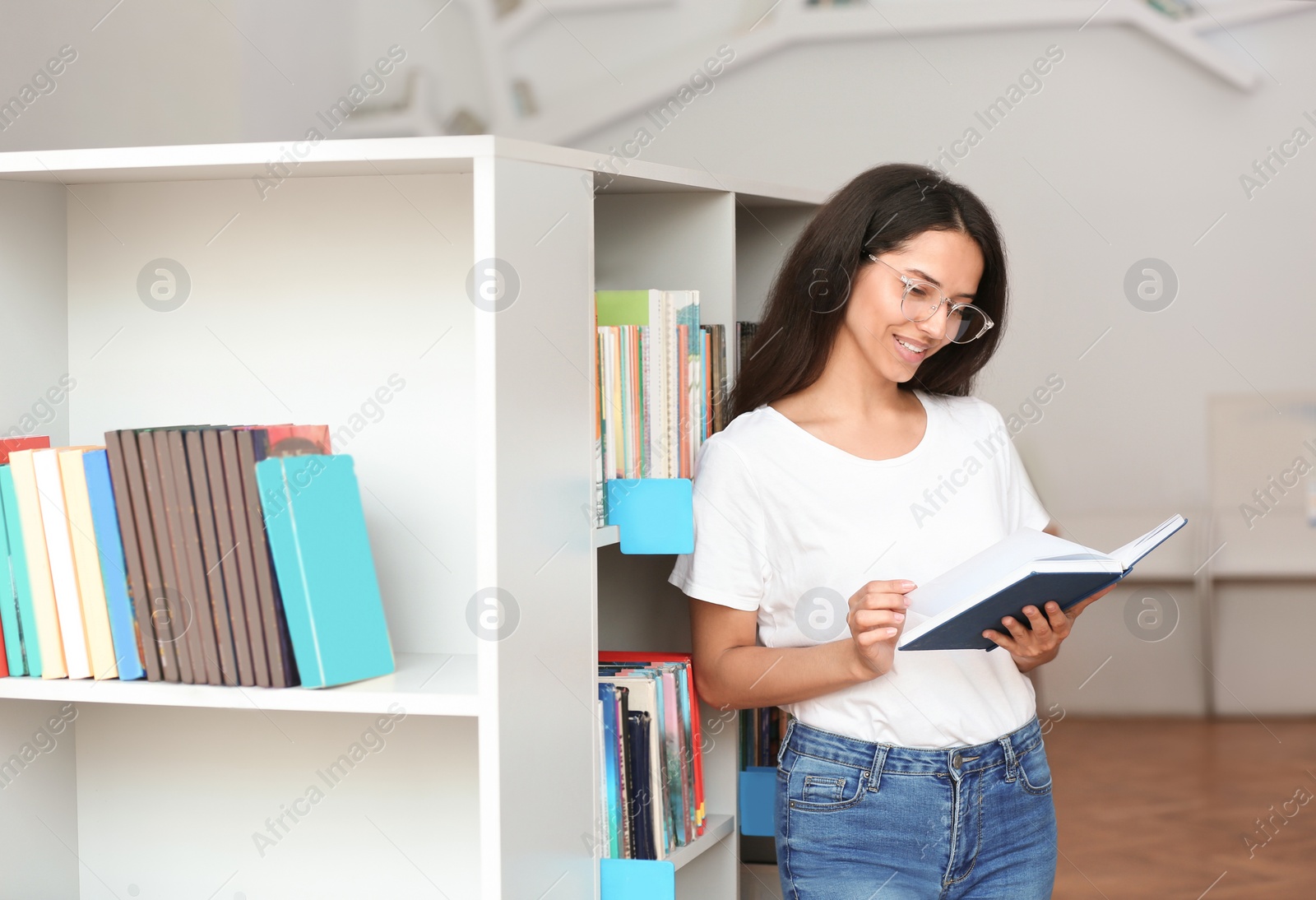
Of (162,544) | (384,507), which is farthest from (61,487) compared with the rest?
(384,507)

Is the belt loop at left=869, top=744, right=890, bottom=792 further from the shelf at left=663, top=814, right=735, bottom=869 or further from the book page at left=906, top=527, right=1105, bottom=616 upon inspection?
the shelf at left=663, top=814, right=735, bottom=869

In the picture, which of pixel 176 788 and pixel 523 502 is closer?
pixel 523 502

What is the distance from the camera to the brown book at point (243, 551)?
1260mm

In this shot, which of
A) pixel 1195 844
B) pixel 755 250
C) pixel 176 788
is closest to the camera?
pixel 176 788

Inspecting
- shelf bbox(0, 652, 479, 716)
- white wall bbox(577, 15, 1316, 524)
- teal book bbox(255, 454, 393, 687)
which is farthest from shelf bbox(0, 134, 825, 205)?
white wall bbox(577, 15, 1316, 524)

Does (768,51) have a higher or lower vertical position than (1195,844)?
higher

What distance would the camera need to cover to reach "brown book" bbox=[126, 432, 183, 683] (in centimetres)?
130

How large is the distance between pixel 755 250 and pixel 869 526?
0.90 m

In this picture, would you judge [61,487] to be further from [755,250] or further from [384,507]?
[755,250]

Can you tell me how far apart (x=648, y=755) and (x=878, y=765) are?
0.33 m

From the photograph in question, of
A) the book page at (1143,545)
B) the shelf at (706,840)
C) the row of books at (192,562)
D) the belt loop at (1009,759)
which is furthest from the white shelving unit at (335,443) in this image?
the book page at (1143,545)

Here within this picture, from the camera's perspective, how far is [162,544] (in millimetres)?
1298

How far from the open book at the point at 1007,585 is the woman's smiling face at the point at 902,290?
28 cm

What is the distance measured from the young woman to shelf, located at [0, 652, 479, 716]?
420 mm
